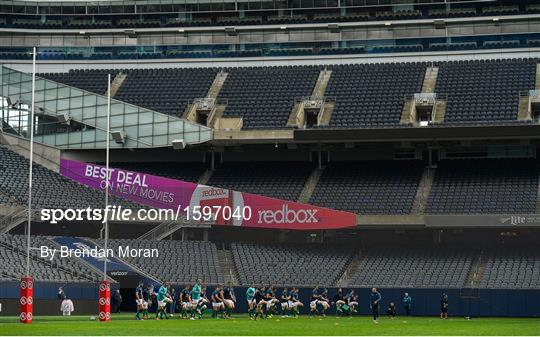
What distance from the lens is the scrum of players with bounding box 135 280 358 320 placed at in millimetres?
44062

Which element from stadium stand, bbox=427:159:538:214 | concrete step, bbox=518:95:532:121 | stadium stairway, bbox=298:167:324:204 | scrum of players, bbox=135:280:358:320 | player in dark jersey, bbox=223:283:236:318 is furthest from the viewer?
stadium stairway, bbox=298:167:324:204

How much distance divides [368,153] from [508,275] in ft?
45.7

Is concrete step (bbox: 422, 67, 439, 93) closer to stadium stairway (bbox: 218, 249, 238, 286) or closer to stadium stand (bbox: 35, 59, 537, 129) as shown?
stadium stand (bbox: 35, 59, 537, 129)

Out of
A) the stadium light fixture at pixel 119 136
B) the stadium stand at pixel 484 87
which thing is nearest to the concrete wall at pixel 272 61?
the stadium stand at pixel 484 87

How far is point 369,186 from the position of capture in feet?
199

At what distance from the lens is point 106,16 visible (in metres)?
75.7

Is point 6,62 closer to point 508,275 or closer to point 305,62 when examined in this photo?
point 305,62

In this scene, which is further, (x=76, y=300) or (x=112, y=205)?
(x=112, y=205)

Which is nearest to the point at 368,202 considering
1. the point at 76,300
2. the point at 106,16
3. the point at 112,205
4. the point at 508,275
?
the point at 508,275

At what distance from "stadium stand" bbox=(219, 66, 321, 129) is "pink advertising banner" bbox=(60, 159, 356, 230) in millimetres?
6412

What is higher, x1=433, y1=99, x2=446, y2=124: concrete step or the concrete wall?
the concrete wall

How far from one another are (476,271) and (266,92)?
67.8ft

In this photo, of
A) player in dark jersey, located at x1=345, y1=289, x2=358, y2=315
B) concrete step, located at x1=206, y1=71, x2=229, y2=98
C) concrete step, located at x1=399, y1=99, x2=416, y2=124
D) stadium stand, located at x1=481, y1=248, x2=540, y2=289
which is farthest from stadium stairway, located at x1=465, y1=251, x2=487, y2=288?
concrete step, located at x1=206, y1=71, x2=229, y2=98

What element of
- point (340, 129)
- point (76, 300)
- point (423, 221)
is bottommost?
point (76, 300)
